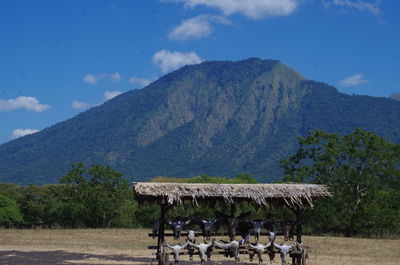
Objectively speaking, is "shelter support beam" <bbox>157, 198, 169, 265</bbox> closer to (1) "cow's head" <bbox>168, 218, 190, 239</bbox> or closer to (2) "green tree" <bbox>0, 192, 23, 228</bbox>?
(1) "cow's head" <bbox>168, 218, 190, 239</bbox>

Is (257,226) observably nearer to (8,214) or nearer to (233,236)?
(233,236)

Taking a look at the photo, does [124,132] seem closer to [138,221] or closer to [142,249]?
[138,221]

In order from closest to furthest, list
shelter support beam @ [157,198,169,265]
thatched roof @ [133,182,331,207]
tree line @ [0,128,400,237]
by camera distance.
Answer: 1. thatched roof @ [133,182,331,207]
2. shelter support beam @ [157,198,169,265]
3. tree line @ [0,128,400,237]

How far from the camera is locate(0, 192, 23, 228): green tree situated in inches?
1531

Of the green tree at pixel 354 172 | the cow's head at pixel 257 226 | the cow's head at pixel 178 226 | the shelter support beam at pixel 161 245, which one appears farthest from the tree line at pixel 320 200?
the shelter support beam at pixel 161 245

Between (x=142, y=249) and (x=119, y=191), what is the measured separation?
17.7 meters

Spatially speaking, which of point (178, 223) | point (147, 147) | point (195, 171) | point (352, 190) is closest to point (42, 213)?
point (352, 190)

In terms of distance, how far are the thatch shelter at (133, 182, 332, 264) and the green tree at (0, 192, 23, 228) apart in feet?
80.5

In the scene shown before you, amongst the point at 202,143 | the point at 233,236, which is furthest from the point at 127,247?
the point at 202,143

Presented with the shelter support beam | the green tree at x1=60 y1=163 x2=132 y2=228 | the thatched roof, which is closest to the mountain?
the green tree at x1=60 y1=163 x2=132 y2=228

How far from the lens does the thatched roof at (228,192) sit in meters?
17.0

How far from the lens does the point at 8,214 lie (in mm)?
39125

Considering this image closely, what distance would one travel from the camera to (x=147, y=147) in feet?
615

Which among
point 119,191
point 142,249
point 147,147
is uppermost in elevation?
point 147,147
